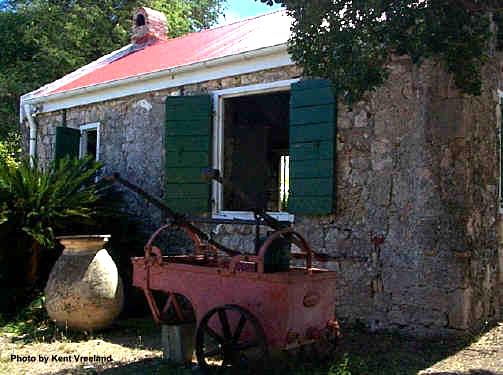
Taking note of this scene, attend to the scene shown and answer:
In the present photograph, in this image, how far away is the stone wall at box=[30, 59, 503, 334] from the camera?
570 centimetres

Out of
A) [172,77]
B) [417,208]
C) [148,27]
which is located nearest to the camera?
[417,208]

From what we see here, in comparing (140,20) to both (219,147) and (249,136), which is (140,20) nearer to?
(249,136)

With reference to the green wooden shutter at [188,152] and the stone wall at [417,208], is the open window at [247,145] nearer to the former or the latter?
the green wooden shutter at [188,152]

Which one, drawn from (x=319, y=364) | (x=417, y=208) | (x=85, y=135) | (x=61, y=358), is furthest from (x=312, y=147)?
(x=85, y=135)

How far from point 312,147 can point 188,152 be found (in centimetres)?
185

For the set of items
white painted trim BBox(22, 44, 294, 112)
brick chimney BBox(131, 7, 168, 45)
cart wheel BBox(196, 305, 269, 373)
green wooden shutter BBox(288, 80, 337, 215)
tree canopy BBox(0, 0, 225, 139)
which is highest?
tree canopy BBox(0, 0, 225, 139)

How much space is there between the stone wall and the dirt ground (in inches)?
11.1

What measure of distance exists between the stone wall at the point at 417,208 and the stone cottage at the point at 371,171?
0.01 meters

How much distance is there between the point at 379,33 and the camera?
4.81 meters

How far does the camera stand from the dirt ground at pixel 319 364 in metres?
4.77

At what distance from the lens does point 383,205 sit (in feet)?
19.8

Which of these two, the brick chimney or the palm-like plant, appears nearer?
the palm-like plant

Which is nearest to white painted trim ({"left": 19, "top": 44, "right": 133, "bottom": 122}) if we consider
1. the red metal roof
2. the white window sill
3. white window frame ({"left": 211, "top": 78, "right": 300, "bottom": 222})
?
the red metal roof

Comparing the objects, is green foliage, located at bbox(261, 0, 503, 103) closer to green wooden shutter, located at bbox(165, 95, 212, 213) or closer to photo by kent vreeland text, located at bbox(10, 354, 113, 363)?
green wooden shutter, located at bbox(165, 95, 212, 213)
